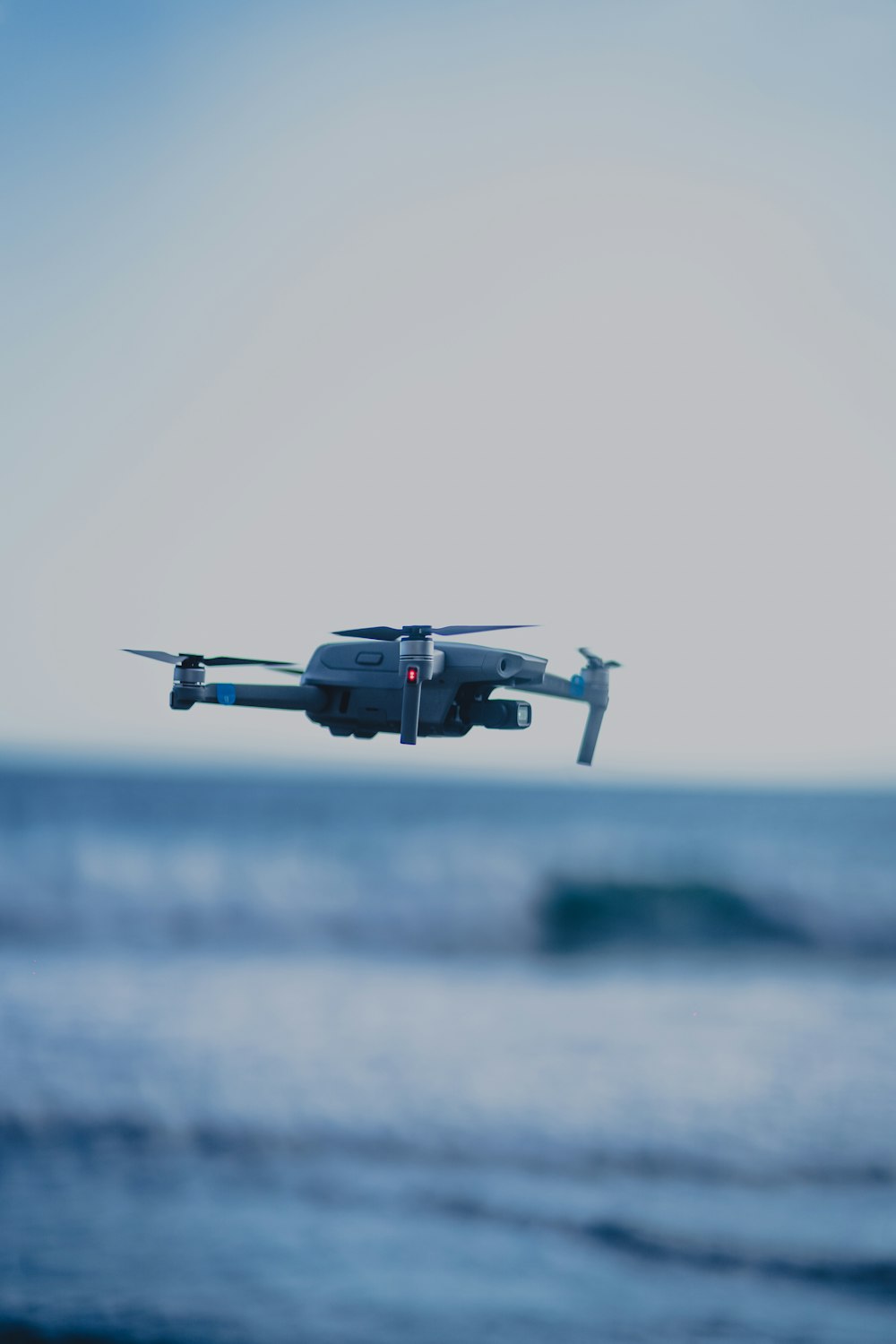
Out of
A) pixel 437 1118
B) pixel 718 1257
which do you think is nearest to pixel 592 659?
pixel 718 1257

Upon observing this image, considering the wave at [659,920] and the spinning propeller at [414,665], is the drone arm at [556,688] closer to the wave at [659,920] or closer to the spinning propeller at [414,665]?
the spinning propeller at [414,665]

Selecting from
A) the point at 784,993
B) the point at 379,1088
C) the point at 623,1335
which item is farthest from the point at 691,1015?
the point at 623,1335

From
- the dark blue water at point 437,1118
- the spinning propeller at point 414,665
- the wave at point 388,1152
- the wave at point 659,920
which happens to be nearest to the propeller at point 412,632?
the spinning propeller at point 414,665

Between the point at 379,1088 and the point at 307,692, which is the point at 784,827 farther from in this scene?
the point at 307,692

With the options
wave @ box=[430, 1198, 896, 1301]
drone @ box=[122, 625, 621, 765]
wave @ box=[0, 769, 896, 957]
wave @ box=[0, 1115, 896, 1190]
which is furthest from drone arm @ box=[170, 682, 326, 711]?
wave @ box=[0, 769, 896, 957]

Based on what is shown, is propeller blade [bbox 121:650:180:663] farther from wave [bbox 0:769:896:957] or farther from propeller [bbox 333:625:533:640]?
wave [bbox 0:769:896:957]

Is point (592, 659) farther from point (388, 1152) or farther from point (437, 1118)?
point (437, 1118)
